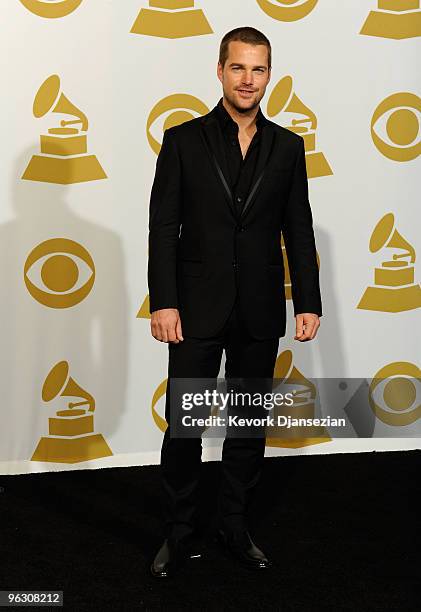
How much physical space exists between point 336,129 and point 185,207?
1444 mm

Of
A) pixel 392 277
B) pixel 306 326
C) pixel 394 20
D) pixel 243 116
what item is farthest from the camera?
pixel 392 277

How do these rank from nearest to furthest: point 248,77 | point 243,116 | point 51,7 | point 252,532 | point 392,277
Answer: point 248,77 < point 243,116 < point 252,532 < point 51,7 < point 392,277

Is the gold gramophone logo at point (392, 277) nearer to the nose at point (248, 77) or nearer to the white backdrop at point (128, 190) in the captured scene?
the white backdrop at point (128, 190)

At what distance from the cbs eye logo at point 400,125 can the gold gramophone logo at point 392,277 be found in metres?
0.28

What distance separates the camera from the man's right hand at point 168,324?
2.42 metres

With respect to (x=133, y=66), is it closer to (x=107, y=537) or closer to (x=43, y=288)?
(x=43, y=288)

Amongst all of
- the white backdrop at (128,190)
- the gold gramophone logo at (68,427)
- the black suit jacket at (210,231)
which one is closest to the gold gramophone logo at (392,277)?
the white backdrop at (128,190)

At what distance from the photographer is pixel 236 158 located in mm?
2467

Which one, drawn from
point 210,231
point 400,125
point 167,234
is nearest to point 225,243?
point 210,231

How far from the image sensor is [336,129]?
370 cm

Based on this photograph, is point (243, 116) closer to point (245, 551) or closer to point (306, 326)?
point (306, 326)

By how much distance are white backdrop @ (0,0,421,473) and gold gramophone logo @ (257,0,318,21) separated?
1cm

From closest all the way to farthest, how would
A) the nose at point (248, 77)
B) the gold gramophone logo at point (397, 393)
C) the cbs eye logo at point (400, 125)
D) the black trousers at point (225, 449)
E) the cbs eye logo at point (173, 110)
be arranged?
the nose at point (248, 77), the black trousers at point (225, 449), the cbs eye logo at point (173, 110), the cbs eye logo at point (400, 125), the gold gramophone logo at point (397, 393)

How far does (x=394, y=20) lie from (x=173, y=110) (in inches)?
41.2
